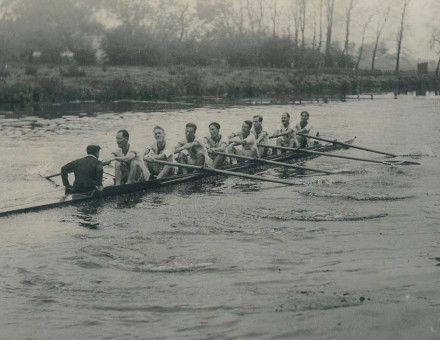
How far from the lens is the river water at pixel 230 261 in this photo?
6898 mm

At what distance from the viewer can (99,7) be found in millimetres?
66062

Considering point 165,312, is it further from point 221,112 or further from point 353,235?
point 221,112

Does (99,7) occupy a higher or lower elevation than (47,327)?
higher

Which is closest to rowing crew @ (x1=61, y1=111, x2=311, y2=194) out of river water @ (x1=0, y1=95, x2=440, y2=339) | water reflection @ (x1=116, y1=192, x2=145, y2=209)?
water reflection @ (x1=116, y1=192, x2=145, y2=209)

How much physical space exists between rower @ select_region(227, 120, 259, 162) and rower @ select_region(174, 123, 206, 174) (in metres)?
1.53

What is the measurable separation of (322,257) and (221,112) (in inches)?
997

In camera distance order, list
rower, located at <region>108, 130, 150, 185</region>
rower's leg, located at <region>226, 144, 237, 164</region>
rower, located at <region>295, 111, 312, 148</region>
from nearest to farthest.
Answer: rower, located at <region>108, 130, 150, 185</region> < rower's leg, located at <region>226, 144, 237, 164</region> < rower, located at <region>295, 111, 312, 148</region>

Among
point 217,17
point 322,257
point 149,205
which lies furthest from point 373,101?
point 217,17

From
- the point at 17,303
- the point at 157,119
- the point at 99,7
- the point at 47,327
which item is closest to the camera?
the point at 47,327

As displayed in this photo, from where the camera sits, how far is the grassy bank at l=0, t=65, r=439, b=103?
36906 mm

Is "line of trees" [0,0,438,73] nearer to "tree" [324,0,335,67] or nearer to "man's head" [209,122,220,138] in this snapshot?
"tree" [324,0,335,67]

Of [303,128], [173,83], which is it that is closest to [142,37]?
[173,83]

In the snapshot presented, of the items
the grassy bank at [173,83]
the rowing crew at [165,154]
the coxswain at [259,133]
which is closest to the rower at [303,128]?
the rowing crew at [165,154]

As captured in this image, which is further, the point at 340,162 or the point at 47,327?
the point at 340,162
